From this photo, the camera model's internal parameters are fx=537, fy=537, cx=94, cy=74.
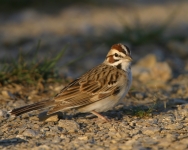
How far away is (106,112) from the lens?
6836 millimetres

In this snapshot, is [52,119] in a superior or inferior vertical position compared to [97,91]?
inferior

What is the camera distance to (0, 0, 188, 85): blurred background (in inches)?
349

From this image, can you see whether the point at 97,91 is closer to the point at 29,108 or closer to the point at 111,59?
the point at 111,59

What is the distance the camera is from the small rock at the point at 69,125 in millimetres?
5950

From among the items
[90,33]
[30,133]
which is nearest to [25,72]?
[30,133]

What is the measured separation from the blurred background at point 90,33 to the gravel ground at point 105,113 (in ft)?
0.07

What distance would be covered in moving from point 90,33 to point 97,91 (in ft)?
14.6

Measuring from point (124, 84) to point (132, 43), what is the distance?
3512 mm

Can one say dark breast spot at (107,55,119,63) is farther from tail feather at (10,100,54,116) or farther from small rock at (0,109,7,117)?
small rock at (0,109,7,117)

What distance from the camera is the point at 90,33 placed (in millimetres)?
10703

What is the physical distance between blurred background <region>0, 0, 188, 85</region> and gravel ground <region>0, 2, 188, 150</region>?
21mm

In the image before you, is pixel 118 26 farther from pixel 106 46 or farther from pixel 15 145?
pixel 15 145

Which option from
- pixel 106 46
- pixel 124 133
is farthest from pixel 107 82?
pixel 106 46

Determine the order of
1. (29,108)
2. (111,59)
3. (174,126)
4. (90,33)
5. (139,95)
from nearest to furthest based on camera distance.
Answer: (174,126)
(29,108)
(111,59)
(139,95)
(90,33)
